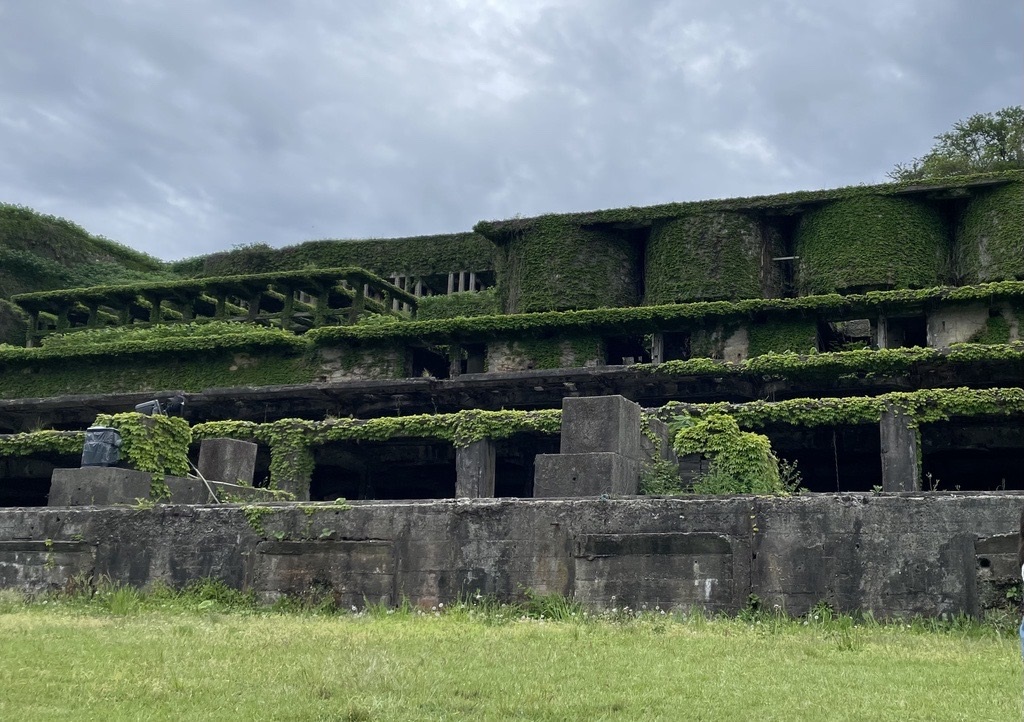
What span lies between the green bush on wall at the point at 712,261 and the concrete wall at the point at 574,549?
20.2m

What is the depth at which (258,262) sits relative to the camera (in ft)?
148

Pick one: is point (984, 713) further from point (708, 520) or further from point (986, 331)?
point (986, 331)

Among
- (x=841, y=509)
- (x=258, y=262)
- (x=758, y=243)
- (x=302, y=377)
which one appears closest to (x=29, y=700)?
(x=841, y=509)

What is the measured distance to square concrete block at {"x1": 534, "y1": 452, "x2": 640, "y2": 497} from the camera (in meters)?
13.7

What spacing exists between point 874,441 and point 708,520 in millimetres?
12477

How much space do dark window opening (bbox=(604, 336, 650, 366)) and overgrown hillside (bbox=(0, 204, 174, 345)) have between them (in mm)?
24615

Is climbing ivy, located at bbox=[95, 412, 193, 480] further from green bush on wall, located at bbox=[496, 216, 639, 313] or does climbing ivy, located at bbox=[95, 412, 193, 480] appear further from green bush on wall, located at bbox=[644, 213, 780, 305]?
green bush on wall, located at bbox=[644, 213, 780, 305]

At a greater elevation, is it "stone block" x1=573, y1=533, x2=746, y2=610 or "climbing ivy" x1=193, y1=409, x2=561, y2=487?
"climbing ivy" x1=193, y1=409, x2=561, y2=487

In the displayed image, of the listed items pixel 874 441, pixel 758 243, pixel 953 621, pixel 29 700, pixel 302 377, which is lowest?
Answer: pixel 29 700

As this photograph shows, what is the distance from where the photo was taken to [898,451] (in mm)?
20125

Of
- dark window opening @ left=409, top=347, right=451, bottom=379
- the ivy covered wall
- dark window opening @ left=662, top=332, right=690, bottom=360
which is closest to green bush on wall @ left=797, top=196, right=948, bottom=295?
dark window opening @ left=662, top=332, right=690, bottom=360

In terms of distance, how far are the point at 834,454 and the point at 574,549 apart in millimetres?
12879

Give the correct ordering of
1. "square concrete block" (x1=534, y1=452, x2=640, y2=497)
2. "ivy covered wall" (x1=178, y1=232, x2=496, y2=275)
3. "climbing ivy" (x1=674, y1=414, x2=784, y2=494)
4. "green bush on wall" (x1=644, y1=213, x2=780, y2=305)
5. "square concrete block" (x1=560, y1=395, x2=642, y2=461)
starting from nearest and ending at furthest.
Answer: "square concrete block" (x1=534, y1=452, x2=640, y2=497) → "square concrete block" (x1=560, y1=395, x2=642, y2=461) → "climbing ivy" (x1=674, y1=414, x2=784, y2=494) → "green bush on wall" (x1=644, y1=213, x2=780, y2=305) → "ivy covered wall" (x1=178, y1=232, x2=496, y2=275)

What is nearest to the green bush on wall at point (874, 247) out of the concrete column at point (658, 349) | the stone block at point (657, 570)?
the concrete column at point (658, 349)
